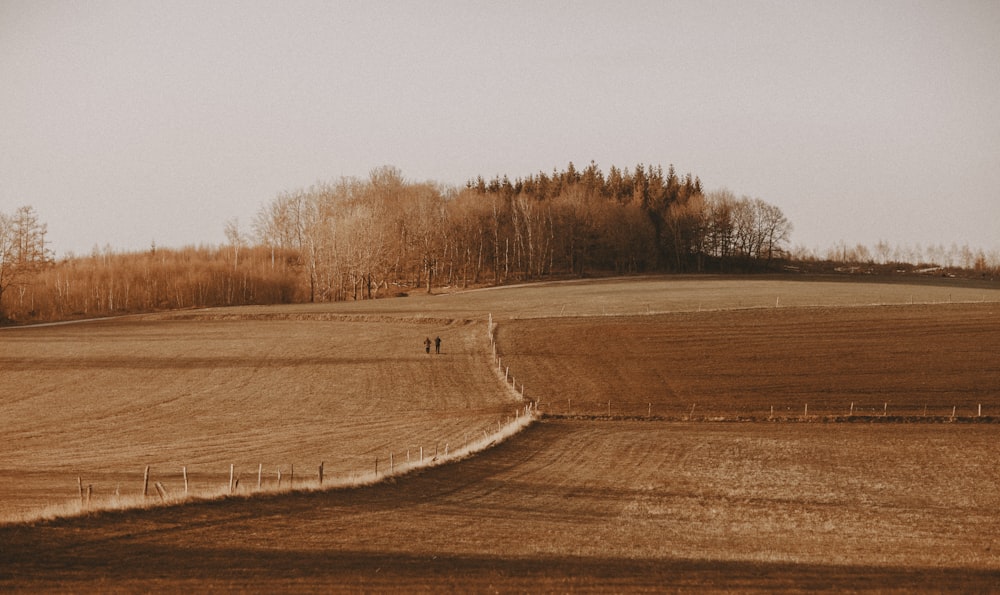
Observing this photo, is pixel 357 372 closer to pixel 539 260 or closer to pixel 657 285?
pixel 657 285

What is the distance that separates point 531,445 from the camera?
3491 centimetres

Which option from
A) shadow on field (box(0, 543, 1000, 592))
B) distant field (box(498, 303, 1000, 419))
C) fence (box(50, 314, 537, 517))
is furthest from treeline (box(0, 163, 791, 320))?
shadow on field (box(0, 543, 1000, 592))

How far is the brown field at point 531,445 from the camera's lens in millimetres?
16703

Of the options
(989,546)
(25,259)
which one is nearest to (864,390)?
(989,546)

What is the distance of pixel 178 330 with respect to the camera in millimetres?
70688

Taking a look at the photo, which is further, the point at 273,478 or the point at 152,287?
the point at 152,287

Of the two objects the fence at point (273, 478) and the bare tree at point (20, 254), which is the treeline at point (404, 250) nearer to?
the bare tree at point (20, 254)

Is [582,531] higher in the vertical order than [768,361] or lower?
lower

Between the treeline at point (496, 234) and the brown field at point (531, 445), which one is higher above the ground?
the treeline at point (496, 234)

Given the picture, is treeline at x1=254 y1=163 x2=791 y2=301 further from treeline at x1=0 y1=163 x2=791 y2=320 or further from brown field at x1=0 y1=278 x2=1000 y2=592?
brown field at x1=0 y1=278 x2=1000 y2=592

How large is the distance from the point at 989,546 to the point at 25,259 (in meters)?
97.8

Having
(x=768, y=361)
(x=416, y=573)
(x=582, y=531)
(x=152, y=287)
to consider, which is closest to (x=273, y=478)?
(x=582, y=531)

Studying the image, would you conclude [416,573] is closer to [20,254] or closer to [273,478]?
[273,478]

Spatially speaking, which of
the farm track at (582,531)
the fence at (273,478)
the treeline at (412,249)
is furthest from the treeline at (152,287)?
the farm track at (582,531)
